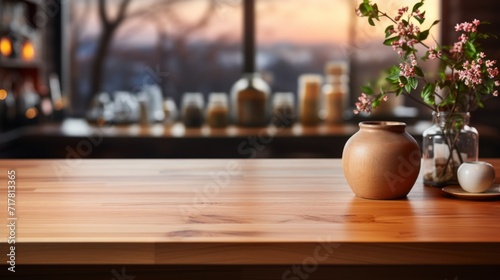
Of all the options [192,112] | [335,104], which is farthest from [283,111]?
[192,112]

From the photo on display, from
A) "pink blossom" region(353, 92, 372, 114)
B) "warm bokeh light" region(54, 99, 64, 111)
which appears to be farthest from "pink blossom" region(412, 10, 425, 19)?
"warm bokeh light" region(54, 99, 64, 111)

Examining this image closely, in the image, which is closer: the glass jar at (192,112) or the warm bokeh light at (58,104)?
the glass jar at (192,112)

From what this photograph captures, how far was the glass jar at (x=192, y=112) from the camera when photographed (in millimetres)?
3744

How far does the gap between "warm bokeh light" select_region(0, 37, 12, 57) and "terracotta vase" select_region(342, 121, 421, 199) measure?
2.32 meters

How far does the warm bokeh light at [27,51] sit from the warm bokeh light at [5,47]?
206 millimetres

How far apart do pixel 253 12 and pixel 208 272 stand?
290 centimetres

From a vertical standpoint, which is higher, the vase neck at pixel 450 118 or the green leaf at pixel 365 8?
the green leaf at pixel 365 8

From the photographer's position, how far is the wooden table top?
1.13m

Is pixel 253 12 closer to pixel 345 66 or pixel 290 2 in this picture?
pixel 290 2

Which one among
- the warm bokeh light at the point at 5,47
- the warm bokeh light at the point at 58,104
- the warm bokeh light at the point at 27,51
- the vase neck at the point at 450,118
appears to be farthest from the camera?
the warm bokeh light at the point at 58,104

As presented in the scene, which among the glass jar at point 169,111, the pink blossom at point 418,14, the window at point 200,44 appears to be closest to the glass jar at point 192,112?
the glass jar at point 169,111

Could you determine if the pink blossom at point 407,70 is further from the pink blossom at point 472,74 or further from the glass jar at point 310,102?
the glass jar at point 310,102

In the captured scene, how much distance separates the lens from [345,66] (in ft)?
13.5

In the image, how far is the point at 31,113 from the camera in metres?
3.77
